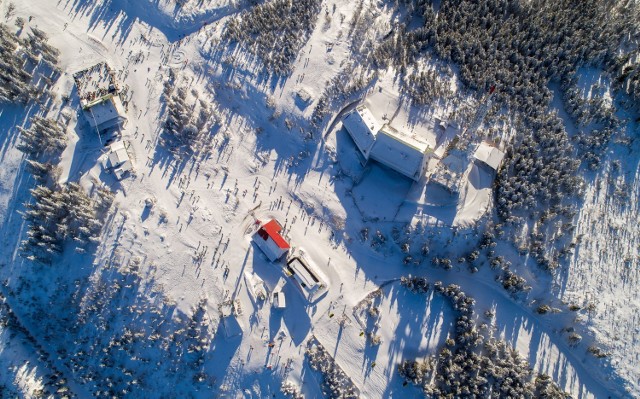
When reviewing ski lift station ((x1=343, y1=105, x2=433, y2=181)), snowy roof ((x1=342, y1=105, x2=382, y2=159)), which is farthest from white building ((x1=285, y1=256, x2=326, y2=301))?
snowy roof ((x1=342, y1=105, x2=382, y2=159))

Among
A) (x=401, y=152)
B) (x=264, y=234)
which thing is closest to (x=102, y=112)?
(x=264, y=234)

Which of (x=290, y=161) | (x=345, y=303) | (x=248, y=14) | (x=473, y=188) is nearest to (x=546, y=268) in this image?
(x=473, y=188)

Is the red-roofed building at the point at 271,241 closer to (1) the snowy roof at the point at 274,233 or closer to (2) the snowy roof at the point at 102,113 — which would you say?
(1) the snowy roof at the point at 274,233

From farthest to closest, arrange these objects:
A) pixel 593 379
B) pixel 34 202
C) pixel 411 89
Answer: pixel 411 89, pixel 34 202, pixel 593 379

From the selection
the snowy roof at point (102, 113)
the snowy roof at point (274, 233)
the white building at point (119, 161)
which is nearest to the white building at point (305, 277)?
the snowy roof at point (274, 233)

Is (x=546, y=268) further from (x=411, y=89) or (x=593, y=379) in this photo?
(x=411, y=89)

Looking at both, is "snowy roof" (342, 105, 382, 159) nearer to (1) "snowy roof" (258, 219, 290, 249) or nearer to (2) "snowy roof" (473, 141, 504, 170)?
(2) "snowy roof" (473, 141, 504, 170)
